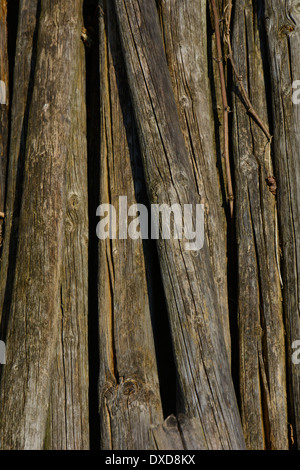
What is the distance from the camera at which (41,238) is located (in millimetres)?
2902

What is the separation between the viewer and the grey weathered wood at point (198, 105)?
3.04 m

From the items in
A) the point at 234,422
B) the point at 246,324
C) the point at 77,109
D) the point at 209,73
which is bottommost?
the point at 234,422

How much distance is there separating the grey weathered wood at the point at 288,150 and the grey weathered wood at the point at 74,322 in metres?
1.09

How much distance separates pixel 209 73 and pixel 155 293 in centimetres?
139

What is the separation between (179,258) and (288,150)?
37.3 inches

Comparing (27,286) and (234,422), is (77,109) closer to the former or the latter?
(27,286)

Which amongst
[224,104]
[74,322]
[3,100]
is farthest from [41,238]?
[224,104]

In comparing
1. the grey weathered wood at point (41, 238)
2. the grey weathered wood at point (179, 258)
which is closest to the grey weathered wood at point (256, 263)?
the grey weathered wood at point (179, 258)

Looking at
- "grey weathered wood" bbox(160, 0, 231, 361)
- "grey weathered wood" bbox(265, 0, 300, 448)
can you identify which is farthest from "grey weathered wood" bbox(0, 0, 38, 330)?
"grey weathered wood" bbox(265, 0, 300, 448)

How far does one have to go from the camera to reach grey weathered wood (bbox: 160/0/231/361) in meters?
3.04

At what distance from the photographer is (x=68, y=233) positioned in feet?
10.1

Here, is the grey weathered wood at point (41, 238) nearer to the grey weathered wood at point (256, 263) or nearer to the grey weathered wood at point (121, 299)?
the grey weathered wood at point (121, 299)
